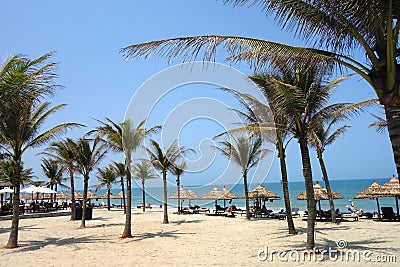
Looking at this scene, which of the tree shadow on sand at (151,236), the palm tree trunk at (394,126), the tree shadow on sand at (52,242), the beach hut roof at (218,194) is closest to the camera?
the palm tree trunk at (394,126)

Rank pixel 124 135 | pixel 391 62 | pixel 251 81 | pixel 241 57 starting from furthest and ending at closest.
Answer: pixel 124 135, pixel 251 81, pixel 241 57, pixel 391 62

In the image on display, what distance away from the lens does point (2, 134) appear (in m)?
10.6

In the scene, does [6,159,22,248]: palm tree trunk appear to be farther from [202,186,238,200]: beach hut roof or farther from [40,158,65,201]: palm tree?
[40,158,65,201]: palm tree

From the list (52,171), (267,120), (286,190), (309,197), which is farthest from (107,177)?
(309,197)

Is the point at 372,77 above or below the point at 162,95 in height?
below

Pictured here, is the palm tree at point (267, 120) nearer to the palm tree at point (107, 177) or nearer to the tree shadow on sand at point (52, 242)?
the tree shadow on sand at point (52, 242)

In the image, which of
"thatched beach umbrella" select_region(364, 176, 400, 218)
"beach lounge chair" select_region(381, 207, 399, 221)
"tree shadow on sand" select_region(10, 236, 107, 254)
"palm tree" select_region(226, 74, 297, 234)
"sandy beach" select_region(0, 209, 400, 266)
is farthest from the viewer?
"thatched beach umbrella" select_region(364, 176, 400, 218)

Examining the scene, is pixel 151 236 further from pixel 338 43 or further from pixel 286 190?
pixel 338 43

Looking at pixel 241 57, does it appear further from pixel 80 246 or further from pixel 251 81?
pixel 80 246

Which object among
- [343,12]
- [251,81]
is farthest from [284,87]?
[343,12]

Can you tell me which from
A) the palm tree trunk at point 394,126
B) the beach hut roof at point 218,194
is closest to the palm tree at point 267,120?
the palm tree trunk at point 394,126

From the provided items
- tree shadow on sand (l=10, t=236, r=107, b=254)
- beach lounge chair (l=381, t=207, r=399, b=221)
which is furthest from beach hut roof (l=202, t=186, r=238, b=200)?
tree shadow on sand (l=10, t=236, r=107, b=254)

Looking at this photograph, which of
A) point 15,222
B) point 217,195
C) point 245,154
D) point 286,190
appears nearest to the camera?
point 15,222

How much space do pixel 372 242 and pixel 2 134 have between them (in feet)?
39.0
